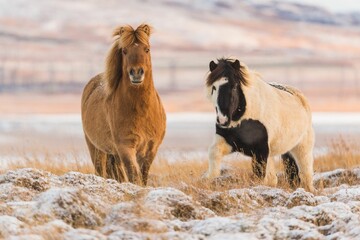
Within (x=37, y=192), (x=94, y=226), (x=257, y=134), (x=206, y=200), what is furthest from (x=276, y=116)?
(x=94, y=226)

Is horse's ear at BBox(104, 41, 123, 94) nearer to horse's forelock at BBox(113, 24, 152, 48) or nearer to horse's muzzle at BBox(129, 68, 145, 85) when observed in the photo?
horse's forelock at BBox(113, 24, 152, 48)

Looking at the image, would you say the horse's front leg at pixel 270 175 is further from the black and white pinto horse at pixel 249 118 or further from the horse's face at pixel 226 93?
the horse's face at pixel 226 93

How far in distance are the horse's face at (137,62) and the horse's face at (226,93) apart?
2.55ft

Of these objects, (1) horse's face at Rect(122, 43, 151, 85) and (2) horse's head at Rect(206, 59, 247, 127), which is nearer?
(2) horse's head at Rect(206, 59, 247, 127)

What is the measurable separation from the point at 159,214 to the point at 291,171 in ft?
15.5

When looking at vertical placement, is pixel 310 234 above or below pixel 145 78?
below

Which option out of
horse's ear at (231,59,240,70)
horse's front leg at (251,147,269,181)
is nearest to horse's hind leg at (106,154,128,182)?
horse's front leg at (251,147,269,181)

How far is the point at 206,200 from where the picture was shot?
7.33 metres

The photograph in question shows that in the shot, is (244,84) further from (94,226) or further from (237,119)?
(94,226)

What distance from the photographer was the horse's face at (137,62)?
28.9 ft

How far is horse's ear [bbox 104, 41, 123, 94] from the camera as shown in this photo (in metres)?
9.55

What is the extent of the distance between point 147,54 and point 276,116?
1694 millimetres

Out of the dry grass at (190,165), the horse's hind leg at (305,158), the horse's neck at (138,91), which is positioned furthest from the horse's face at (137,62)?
the horse's hind leg at (305,158)

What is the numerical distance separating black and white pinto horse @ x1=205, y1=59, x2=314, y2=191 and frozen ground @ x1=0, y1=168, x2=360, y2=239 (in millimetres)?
1297
